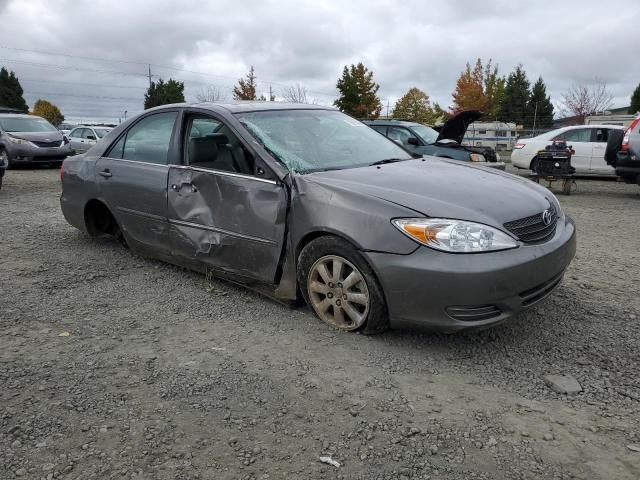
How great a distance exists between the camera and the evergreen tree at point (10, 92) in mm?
56406

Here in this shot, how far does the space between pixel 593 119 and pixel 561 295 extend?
29.0 metres

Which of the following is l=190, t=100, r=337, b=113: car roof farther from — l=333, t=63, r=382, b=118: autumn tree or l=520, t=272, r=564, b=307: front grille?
l=333, t=63, r=382, b=118: autumn tree

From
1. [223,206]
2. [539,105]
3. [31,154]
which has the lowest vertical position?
[31,154]

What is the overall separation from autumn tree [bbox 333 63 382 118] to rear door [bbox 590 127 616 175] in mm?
28646

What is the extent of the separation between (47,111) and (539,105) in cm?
5622

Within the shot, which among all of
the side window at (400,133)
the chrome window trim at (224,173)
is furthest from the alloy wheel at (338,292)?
the side window at (400,133)

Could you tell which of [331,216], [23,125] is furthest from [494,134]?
[331,216]

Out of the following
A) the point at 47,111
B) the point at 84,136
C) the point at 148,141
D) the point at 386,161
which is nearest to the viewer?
the point at 386,161

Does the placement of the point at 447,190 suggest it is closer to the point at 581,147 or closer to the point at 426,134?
the point at 426,134

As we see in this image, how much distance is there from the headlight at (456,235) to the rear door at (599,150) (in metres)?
12.6

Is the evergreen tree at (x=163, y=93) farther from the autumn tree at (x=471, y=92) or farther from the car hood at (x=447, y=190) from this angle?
the car hood at (x=447, y=190)

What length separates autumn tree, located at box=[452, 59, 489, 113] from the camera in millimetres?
49344

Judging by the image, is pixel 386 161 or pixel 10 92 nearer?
pixel 386 161

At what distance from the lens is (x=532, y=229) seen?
134 inches
